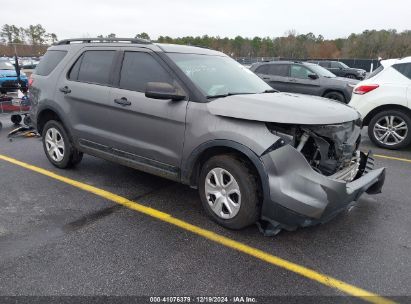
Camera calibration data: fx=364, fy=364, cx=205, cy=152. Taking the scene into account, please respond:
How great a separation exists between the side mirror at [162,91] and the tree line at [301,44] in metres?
39.3

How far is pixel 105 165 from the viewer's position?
563 centimetres

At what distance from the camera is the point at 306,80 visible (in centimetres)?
1146

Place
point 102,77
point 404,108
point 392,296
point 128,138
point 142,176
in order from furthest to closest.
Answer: point 404,108, point 142,176, point 102,77, point 128,138, point 392,296

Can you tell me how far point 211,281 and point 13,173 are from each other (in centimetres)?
386

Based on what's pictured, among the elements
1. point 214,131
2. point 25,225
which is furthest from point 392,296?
point 25,225

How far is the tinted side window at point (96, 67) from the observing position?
4.53m

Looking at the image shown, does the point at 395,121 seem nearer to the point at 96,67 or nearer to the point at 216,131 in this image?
the point at 216,131

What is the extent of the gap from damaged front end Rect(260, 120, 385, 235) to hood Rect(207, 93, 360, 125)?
0.08 m

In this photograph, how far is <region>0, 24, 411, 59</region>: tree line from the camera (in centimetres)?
6562

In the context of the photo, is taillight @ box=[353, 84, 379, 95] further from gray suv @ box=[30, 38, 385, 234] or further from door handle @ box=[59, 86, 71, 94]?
door handle @ box=[59, 86, 71, 94]

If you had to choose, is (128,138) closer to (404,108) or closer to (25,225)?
(25,225)

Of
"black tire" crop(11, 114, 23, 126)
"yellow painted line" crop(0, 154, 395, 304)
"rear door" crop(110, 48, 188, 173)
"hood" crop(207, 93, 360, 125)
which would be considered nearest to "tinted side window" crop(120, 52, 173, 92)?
"rear door" crop(110, 48, 188, 173)

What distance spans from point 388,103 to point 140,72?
4.83 m

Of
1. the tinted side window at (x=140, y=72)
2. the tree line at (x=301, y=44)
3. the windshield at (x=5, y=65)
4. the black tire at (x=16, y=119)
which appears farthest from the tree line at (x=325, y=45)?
→ the tinted side window at (x=140, y=72)
